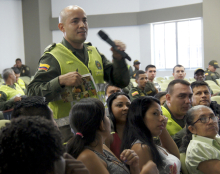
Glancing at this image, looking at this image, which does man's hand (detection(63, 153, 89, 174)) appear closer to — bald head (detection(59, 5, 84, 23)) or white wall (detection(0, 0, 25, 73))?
bald head (detection(59, 5, 84, 23))

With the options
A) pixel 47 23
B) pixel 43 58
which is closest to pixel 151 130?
pixel 43 58

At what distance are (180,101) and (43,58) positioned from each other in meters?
1.33

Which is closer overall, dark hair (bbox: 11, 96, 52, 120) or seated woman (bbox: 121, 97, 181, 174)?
dark hair (bbox: 11, 96, 52, 120)

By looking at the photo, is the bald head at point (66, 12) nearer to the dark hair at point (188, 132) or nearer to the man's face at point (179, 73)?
the dark hair at point (188, 132)

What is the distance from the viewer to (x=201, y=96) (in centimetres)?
264

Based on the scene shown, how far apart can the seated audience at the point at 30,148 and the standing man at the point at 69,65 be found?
0.82 metres

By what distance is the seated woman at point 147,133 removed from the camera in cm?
152

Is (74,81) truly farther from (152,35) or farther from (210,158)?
(152,35)

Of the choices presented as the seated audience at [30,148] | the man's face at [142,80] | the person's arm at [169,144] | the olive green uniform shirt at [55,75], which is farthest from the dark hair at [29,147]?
the man's face at [142,80]

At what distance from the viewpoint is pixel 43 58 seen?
60.8 inches

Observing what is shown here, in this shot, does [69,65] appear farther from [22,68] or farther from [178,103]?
[22,68]

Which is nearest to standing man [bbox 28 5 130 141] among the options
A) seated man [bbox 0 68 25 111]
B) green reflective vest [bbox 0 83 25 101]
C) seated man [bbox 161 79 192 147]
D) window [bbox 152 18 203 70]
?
seated man [bbox 161 79 192 147]

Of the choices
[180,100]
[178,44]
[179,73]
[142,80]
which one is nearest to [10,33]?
[178,44]

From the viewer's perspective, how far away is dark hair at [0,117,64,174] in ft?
1.80
